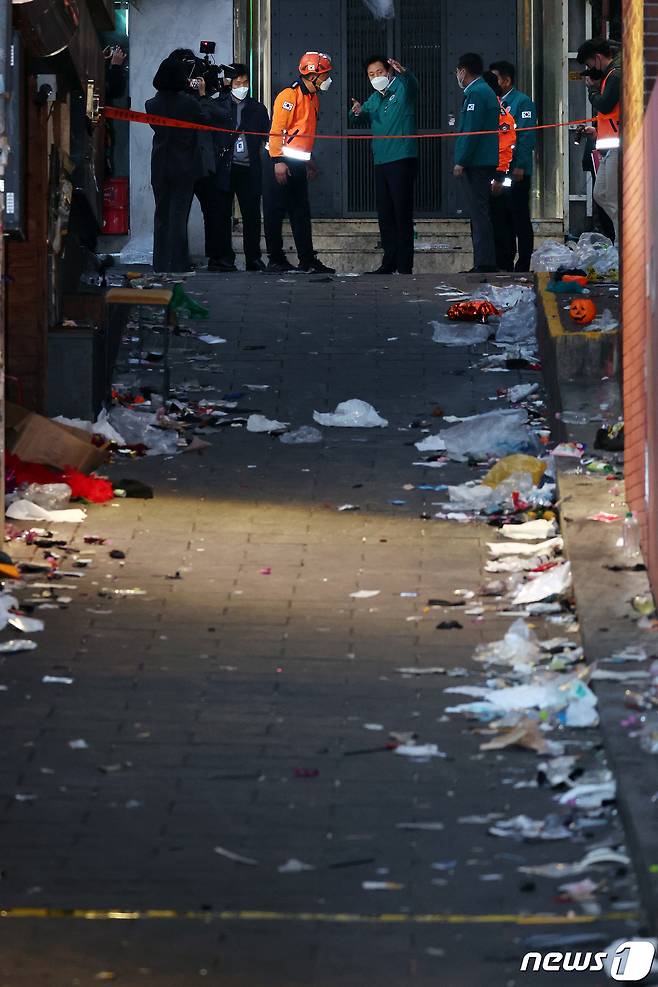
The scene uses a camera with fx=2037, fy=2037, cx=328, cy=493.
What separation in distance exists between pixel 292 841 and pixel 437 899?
0.67 m

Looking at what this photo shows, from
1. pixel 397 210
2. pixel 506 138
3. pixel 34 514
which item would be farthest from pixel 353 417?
pixel 506 138

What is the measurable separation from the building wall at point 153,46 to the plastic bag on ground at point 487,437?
1083 cm

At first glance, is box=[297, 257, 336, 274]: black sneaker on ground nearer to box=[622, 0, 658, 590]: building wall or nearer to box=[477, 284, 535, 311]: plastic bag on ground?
box=[477, 284, 535, 311]: plastic bag on ground

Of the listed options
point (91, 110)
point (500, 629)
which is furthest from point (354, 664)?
point (91, 110)

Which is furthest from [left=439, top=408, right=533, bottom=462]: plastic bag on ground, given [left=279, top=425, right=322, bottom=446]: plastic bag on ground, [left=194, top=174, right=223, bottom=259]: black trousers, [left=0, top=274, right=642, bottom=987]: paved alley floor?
[left=194, top=174, right=223, bottom=259]: black trousers

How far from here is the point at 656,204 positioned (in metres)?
8.83

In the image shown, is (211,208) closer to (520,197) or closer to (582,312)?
(520,197)

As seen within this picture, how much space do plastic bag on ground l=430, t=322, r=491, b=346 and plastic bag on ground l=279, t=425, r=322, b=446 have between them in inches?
107

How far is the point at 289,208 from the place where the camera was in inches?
772

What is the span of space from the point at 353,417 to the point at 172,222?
17.8ft

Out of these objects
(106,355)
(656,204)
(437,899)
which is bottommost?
(437,899)

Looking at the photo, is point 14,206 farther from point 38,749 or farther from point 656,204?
point 38,749

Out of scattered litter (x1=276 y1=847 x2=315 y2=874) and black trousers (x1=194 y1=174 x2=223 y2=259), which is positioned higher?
black trousers (x1=194 y1=174 x2=223 y2=259)

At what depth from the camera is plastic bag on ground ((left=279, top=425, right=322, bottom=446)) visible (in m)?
13.6
